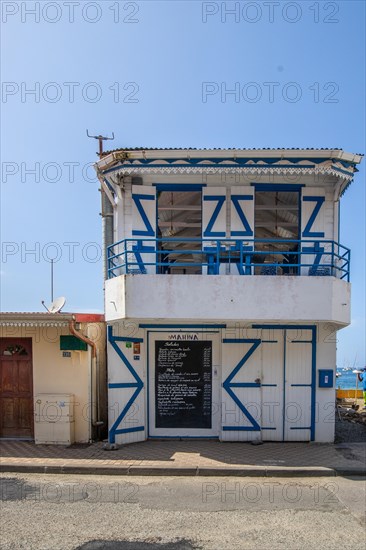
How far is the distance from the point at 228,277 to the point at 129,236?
272cm

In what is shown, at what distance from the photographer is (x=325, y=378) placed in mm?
9445

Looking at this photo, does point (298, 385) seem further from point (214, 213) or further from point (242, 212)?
point (214, 213)

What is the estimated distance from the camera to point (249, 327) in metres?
9.57

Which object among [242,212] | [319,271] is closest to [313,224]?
[319,271]

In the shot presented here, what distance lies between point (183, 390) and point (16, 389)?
4.23 m

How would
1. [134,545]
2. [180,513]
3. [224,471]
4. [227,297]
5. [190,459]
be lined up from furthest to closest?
[227,297]
[190,459]
[224,471]
[180,513]
[134,545]

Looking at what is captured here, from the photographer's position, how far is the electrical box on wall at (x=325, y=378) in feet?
31.0

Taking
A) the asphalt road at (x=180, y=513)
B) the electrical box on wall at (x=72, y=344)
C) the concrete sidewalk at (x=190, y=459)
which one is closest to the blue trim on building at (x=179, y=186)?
the electrical box on wall at (x=72, y=344)

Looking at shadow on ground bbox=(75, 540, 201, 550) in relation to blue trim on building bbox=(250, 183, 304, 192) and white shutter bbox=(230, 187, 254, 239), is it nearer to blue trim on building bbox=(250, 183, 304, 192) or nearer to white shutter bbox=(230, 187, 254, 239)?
white shutter bbox=(230, 187, 254, 239)

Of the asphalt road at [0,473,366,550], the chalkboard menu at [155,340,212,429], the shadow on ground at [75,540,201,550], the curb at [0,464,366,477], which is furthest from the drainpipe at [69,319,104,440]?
the shadow on ground at [75,540,201,550]

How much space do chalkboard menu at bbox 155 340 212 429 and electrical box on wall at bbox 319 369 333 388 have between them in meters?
2.70

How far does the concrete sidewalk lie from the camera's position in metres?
7.56

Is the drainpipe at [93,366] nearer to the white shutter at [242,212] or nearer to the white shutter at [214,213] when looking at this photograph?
the white shutter at [214,213]

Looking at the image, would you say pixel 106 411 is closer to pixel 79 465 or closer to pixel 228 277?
pixel 79 465
